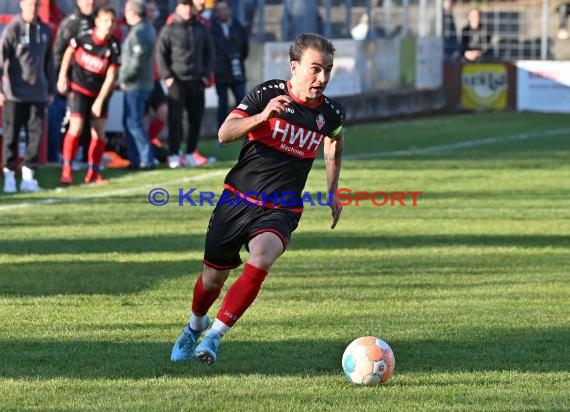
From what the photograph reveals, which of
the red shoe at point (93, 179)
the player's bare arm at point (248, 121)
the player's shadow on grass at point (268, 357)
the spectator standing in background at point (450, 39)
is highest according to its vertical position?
the player's bare arm at point (248, 121)

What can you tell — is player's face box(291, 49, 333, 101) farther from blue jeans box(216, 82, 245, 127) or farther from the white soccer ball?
blue jeans box(216, 82, 245, 127)

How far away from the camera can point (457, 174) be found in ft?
63.5

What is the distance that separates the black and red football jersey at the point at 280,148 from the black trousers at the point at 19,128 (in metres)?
9.24

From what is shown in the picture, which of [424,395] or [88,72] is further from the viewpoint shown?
[88,72]

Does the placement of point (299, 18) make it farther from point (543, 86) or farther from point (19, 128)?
point (19, 128)

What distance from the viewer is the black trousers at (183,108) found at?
19.5 meters

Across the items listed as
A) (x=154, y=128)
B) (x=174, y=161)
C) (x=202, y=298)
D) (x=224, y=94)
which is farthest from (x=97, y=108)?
(x=202, y=298)

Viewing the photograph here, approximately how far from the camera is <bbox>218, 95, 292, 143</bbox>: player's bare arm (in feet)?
22.9

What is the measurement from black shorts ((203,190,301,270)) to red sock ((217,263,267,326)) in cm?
21

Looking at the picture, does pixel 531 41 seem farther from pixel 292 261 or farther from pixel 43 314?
pixel 43 314

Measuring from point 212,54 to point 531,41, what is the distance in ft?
56.2

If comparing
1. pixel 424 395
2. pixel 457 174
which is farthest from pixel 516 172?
pixel 424 395

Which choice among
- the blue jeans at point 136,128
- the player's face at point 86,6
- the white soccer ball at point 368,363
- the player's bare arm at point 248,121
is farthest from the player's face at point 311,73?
the blue jeans at point 136,128

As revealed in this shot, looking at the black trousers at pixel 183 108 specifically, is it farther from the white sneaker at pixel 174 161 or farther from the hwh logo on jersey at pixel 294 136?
the hwh logo on jersey at pixel 294 136
